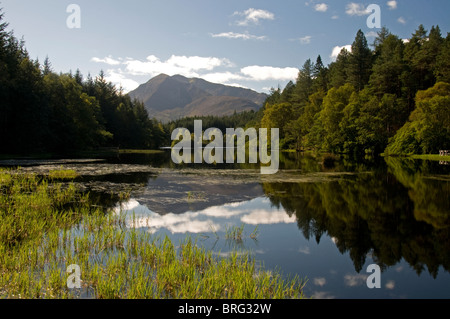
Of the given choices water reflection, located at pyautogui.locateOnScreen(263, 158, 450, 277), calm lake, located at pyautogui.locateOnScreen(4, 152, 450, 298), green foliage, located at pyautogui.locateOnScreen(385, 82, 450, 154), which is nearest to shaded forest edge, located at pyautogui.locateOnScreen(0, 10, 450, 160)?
green foliage, located at pyautogui.locateOnScreen(385, 82, 450, 154)

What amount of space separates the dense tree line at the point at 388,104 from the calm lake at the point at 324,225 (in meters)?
41.6

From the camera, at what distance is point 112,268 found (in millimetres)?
8094

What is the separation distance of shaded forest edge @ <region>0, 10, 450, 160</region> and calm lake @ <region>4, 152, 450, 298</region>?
137 ft

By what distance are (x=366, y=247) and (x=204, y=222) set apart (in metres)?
6.96

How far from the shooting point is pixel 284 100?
136375 millimetres

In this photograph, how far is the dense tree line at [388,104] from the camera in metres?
61.9

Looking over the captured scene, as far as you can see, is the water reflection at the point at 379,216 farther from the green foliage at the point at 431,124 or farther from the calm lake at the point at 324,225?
the green foliage at the point at 431,124

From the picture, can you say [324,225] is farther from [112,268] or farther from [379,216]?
[112,268]

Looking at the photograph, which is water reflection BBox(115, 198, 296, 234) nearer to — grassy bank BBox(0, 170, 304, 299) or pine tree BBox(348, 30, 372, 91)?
grassy bank BBox(0, 170, 304, 299)

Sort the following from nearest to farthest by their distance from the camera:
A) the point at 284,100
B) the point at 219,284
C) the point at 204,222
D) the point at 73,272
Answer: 1. the point at 219,284
2. the point at 73,272
3. the point at 204,222
4. the point at 284,100

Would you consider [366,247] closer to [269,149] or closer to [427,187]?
[427,187]
